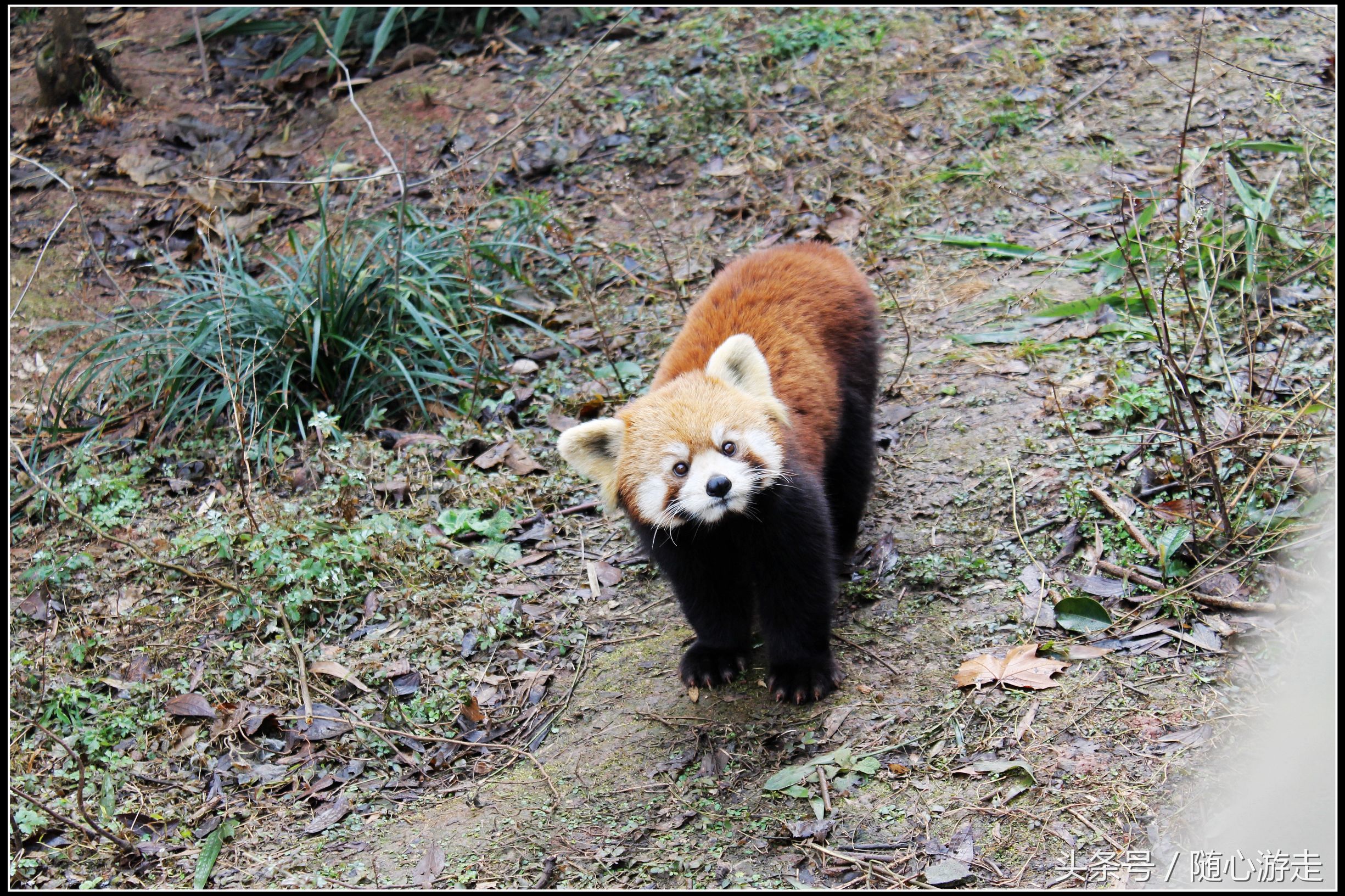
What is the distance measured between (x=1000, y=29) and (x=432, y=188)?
3.78m

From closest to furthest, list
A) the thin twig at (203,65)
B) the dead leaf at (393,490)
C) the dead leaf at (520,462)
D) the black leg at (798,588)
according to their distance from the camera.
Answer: the black leg at (798,588), the dead leaf at (393,490), the dead leaf at (520,462), the thin twig at (203,65)

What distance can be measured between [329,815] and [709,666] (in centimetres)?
128

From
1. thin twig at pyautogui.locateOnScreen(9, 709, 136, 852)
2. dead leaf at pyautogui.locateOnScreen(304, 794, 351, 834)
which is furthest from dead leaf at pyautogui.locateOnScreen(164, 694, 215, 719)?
dead leaf at pyautogui.locateOnScreen(304, 794, 351, 834)

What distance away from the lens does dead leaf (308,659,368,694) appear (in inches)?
141

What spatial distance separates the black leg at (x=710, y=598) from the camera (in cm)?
320

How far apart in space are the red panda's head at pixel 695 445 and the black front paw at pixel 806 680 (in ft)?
1.86

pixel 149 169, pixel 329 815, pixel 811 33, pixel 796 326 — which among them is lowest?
pixel 329 815

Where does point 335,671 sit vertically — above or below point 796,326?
below

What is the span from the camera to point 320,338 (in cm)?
486

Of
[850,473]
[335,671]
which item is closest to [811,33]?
[850,473]

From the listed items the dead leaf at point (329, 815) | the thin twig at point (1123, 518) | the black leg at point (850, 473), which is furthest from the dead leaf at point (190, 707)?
the thin twig at point (1123, 518)

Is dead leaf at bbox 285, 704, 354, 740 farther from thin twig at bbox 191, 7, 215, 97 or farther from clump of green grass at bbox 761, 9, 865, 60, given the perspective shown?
thin twig at bbox 191, 7, 215, 97

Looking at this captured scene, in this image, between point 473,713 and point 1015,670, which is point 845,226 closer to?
point 1015,670

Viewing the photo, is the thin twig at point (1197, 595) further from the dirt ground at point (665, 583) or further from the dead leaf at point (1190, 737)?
the dead leaf at point (1190, 737)
